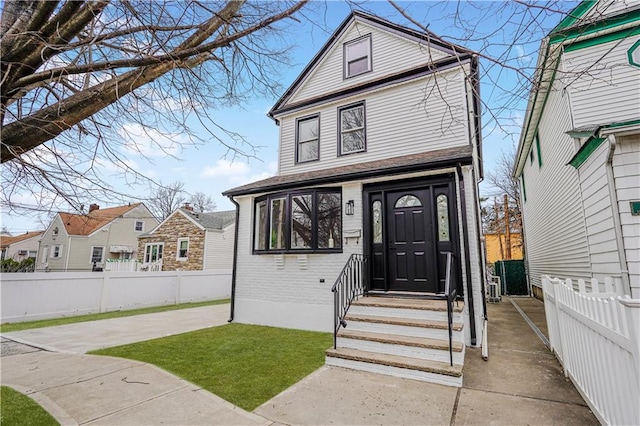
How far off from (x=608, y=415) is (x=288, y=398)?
9.84 feet

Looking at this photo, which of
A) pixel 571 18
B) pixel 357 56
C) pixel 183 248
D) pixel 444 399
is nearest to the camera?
pixel 571 18

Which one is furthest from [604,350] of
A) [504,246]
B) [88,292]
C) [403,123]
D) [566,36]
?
[504,246]

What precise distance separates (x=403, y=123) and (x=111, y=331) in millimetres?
8697

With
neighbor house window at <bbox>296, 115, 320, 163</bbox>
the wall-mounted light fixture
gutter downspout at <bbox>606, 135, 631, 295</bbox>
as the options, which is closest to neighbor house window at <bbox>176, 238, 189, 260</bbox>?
neighbor house window at <bbox>296, 115, 320, 163</bbox>

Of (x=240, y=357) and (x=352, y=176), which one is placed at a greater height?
(x=352, y=176)

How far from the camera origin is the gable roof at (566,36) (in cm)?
279

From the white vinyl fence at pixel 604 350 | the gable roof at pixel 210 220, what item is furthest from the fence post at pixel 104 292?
the white vinyl fence at pixel 604 350

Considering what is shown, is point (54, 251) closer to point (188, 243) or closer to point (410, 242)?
point (188, 243)

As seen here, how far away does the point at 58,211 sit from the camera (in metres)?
3.42

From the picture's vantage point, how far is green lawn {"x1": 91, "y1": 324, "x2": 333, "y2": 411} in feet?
12.7

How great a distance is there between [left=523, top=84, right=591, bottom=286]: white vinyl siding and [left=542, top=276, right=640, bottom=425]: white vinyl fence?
4.23m

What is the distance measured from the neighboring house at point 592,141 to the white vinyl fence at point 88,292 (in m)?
12.4

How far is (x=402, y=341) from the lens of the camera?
15.1 feet

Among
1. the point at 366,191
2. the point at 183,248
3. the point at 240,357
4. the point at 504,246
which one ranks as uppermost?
the point at 366,191
